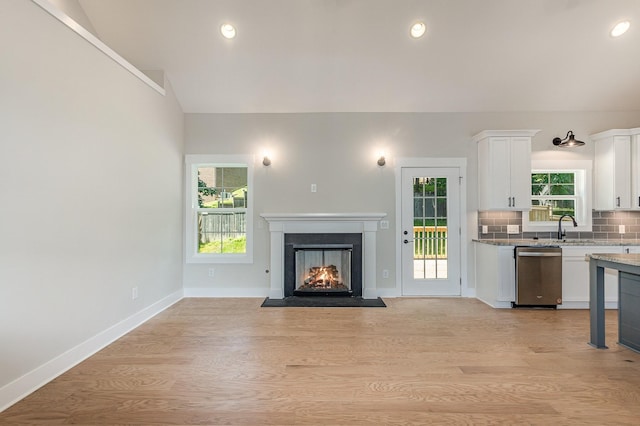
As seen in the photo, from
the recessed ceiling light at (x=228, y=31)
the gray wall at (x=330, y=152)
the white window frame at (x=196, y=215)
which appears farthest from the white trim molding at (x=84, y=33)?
the gray wall at (x=330, y=152)

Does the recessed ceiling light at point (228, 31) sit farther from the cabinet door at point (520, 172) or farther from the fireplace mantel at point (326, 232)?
the cabinet door at point (520, 172)

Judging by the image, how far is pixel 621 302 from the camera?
2998 millimetres

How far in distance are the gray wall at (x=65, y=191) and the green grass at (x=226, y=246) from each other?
40.5 inches

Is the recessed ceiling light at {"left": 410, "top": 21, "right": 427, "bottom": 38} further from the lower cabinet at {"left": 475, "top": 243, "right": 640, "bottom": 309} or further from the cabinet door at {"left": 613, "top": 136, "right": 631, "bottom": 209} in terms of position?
the cabinet door at {"left": 613, "top": 136, "right": 631, "bottom": 209}

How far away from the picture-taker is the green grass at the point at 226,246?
193 inches

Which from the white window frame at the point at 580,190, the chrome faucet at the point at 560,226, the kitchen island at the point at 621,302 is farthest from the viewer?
the white window frame at the point at 580,190

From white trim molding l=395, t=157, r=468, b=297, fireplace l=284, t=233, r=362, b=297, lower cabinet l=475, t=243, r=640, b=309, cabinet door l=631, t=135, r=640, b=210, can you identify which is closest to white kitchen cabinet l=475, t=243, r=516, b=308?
lower cabinet l=475, t=243, r=640, b=309

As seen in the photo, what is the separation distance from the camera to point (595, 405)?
2.06 m

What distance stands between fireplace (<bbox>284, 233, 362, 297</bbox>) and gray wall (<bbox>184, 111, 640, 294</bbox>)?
0.35 m

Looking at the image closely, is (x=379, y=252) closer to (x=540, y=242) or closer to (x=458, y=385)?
(x=540, y=242)

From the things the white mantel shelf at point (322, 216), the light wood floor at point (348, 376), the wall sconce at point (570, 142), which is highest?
the wall sconce at point (570, 142)

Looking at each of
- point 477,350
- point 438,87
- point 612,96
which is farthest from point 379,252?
point 612,96

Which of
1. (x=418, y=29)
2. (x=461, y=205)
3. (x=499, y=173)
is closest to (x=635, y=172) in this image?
(x=499, y=173)

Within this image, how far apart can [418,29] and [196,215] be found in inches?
149
